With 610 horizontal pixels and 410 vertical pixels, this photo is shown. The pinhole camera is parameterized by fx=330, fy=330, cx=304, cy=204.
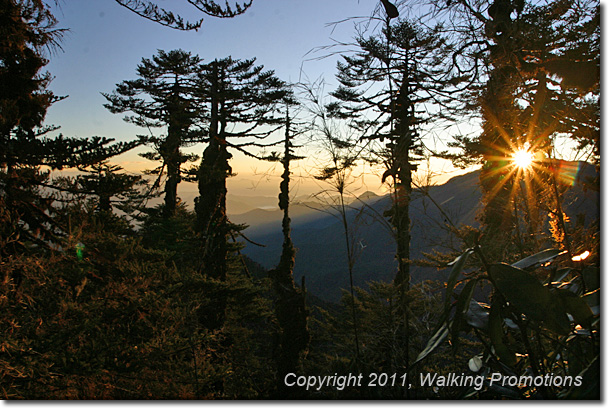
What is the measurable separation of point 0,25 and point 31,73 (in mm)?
654

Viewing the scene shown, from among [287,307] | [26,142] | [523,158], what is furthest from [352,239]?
[287,307]

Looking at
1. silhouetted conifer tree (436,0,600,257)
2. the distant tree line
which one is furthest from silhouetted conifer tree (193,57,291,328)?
silhouetted conifer tree (436,0,600,257)

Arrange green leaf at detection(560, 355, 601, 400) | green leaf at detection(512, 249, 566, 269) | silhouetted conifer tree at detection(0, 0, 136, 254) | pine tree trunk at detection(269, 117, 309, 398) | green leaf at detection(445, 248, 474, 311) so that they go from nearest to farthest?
green leaf at detection(560, 355, 601, 400), green leaf at detection(445, 248, 474, 311), green leaf at detection(512, 249, 566, 269), silhouetted conifer tree at detection(0, 0, 136, 254), pine tree trunk at detection(269, 117, 309, 398)

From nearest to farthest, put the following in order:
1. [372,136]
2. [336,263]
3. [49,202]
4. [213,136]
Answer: [372,136]
[49,202]
[213,136]
[336,263]

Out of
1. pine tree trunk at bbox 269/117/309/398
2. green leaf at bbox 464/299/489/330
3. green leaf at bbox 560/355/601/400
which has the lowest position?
pine tree trunk at bbox 269/117/309/398

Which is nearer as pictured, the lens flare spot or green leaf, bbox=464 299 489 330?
green leaf, bbox=464 299 489 330

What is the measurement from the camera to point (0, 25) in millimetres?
4172

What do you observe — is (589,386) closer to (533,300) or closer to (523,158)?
(533,300)

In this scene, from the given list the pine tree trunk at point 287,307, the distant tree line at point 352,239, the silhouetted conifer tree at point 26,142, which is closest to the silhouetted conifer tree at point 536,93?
the distant tree line at point 352,239

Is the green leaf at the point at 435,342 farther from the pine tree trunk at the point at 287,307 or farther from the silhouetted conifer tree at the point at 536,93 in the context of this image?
the pine tree trunk at the point at 287,307

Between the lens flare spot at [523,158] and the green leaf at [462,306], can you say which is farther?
the lens flare spot at [523,158]

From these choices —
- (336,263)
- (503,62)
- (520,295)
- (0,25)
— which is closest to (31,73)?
(0,25)

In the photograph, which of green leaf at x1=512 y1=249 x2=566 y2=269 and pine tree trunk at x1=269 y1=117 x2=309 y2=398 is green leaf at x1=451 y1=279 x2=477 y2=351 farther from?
pine tree trunk at x1=269 y1=117 x2=309 y2=398

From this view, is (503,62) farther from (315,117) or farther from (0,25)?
(0,25)
